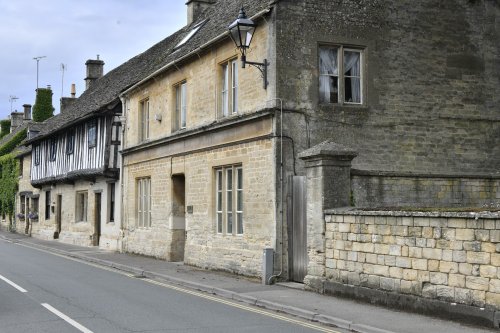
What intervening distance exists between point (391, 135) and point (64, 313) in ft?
28.4

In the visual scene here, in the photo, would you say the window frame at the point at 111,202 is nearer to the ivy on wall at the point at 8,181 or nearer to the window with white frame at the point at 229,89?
the window with white frame at the point at 229,89

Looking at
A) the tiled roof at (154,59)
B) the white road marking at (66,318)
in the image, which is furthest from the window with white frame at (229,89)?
the white road marking at (66,318)

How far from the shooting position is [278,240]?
544 inches

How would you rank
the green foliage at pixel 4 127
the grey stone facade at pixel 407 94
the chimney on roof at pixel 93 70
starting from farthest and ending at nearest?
1. the green foliage at pixel 4 127
2. the chimney on roof at pixel 93 70
3. the grey stone facade at pixel 407 94

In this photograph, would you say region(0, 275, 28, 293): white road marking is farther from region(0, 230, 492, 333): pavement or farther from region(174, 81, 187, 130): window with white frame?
region(174, 81, 187, 130): window with white frame

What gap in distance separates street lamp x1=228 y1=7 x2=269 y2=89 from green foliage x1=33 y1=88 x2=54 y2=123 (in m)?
39.0

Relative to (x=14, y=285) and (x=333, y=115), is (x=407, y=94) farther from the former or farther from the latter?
(x=14, y=285)

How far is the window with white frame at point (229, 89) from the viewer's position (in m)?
16.1

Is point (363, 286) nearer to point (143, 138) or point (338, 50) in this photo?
point (338, 50)

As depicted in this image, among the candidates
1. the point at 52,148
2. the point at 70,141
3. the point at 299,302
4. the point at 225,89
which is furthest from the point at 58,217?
the point at 299,302

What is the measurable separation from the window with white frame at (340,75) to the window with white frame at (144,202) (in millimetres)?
9339

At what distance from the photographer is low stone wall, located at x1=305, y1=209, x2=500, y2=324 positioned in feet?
29.0

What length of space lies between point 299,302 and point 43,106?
44.1 meters

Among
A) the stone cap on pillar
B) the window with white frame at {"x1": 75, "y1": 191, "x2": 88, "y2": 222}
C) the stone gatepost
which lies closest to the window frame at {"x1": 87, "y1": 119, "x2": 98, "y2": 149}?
the window with white frame at {"x1": 75, "y1": 191, "x2": 88, "y2": 222}
